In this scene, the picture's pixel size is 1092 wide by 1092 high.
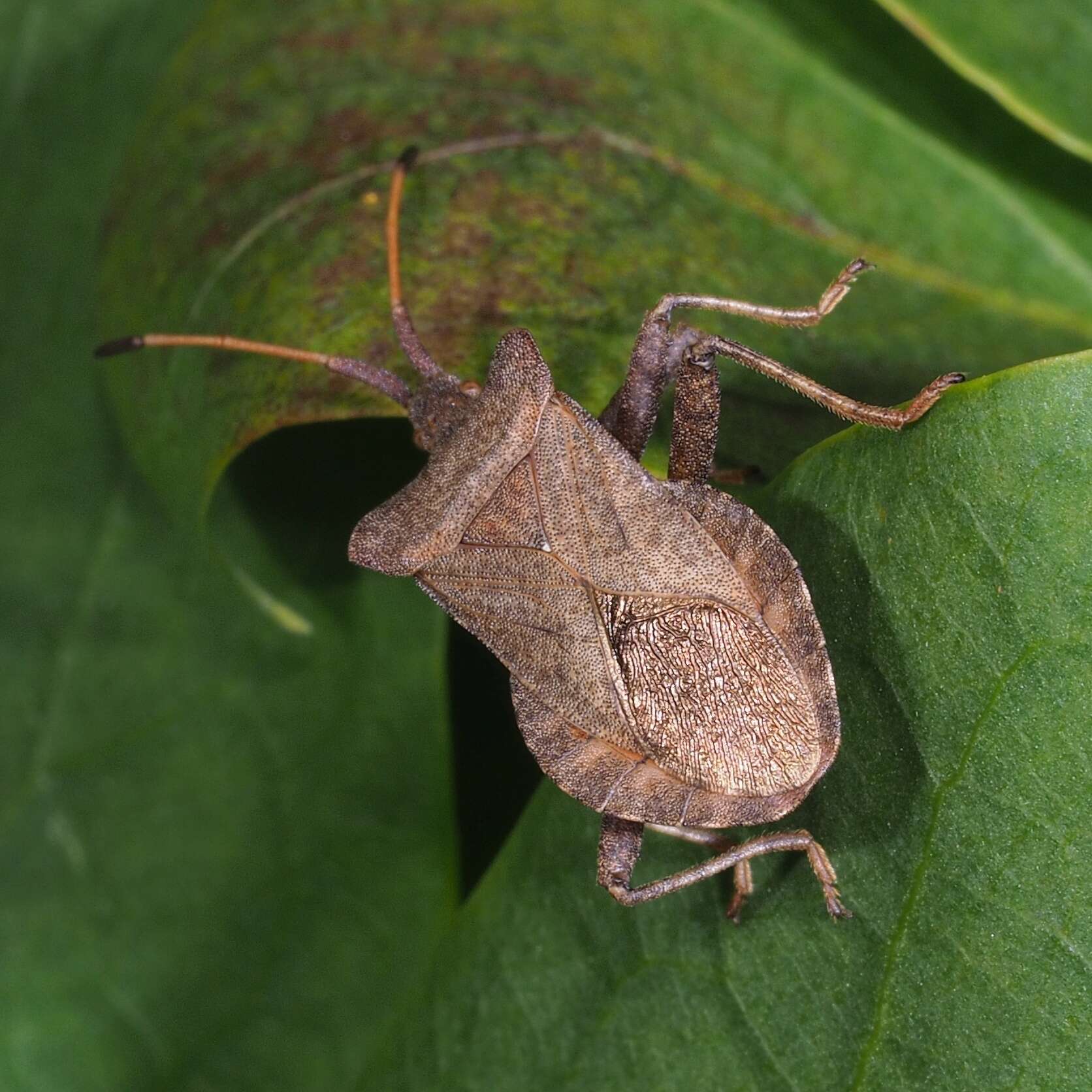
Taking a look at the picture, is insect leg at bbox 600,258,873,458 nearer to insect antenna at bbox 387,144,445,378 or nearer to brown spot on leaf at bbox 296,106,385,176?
insect antenna at bbox 387,144,445,378

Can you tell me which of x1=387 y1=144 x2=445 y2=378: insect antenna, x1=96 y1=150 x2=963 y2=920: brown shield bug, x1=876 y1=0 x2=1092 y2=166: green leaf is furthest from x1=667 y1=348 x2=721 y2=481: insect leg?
x1=876 y1=0 x2=1092 y2=166: green leaf

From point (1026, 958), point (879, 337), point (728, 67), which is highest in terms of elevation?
point (728, 67)

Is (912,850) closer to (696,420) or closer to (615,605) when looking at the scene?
(615,605)

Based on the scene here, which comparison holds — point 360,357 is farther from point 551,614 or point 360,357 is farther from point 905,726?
point 905,726

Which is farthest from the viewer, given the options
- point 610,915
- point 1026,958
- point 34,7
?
point 34,7

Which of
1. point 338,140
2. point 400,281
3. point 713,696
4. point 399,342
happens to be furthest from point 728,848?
point 338,140

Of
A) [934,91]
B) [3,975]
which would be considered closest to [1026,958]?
[934,91]
